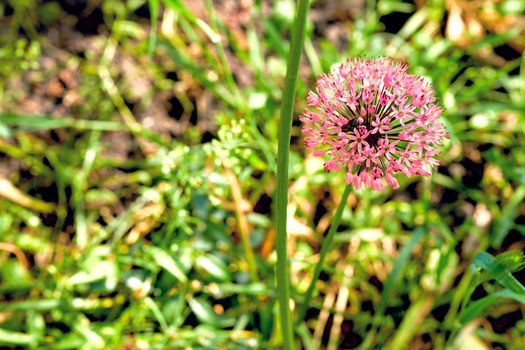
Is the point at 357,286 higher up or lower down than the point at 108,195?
lower down

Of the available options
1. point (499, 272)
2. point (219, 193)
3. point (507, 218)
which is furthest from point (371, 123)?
point (507, 218)

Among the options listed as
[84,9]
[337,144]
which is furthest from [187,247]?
[84,9]

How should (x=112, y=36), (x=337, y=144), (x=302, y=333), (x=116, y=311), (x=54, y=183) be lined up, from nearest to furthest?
(x=337, y=144) → (x=302, y=333) → (x=116, y=311) → (x=54, y=183) → (x=112, y=36)

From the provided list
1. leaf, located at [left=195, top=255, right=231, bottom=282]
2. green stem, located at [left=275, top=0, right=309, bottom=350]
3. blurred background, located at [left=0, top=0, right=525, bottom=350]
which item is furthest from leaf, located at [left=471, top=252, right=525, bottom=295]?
leaf, located at [left=195, top=255, right=231, bottom=282]

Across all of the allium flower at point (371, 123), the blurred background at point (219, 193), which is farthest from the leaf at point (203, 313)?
the allium flower at point (371, 123)

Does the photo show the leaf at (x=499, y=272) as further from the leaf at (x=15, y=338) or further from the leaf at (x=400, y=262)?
the leaf at (x=15, y=338)

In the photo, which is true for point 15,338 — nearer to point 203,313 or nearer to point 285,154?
point 203,313

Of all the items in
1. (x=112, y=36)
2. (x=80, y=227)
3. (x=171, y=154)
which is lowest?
(x=80, y=227)

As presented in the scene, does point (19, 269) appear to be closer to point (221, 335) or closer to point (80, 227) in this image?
point (80, 227)
